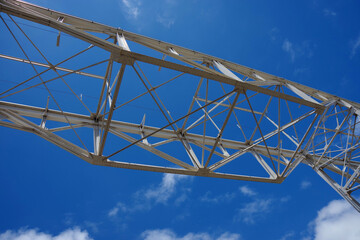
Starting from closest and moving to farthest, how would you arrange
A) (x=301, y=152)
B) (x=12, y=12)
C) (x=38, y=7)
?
(x=12, y=12), (x=38, y=7), (x=301, y=152)

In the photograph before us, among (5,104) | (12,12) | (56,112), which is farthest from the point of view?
(56,112)

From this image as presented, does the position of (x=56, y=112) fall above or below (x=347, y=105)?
above

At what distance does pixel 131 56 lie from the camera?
7156 millimetres

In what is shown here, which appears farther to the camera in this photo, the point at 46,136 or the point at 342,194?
the point at 342,194

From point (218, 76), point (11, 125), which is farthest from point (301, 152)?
point (11, 125)

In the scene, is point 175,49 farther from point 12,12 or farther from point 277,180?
point 277,180

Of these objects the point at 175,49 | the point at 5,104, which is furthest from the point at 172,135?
the point at 5,104

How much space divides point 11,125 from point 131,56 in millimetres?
5775

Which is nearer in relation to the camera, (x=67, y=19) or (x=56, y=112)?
(x=67, y=19)

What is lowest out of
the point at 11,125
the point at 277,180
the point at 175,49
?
the point at 277,180

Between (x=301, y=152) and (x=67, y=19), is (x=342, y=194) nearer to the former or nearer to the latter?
(x=301, y=152)

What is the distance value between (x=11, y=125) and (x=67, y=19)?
4622mm

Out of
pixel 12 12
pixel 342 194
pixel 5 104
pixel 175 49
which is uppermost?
pixel 175 49

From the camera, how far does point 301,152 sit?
1523 centimetres
